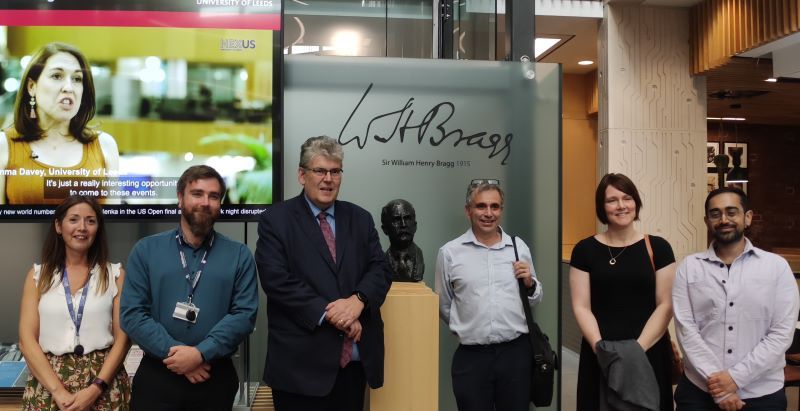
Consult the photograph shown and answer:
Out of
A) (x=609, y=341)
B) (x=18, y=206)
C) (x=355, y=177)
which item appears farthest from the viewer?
(x=355, y=177)

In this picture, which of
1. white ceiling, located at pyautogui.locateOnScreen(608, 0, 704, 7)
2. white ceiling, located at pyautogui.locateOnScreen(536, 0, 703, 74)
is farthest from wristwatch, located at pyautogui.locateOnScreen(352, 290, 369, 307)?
white ceiling, located at pyautogui.locateOnScreen(608, 0, 704, 7)

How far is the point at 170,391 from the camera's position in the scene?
2514 mm

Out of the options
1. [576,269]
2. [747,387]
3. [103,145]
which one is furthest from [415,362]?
[103,145]

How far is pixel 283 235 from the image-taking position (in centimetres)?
255

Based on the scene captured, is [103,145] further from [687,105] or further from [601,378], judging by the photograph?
[687,105]

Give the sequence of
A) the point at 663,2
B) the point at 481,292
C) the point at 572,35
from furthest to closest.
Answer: the point at 572,35, the point at 663,2, the point at 481,292

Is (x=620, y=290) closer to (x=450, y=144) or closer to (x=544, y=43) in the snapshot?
(x=450, y=144)

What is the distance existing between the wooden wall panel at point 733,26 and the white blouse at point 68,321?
18.8 ft

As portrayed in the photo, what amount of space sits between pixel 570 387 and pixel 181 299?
443 cm

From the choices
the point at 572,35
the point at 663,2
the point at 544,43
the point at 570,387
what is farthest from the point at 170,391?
the point at 544,43

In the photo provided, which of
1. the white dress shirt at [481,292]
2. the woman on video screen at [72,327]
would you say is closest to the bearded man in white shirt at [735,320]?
the white dress shirt at [481,292]

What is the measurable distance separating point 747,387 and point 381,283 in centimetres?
155

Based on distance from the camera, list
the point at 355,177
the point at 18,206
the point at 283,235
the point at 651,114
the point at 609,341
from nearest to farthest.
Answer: the point at 283,235
the point at 609,341
the point at 18,206
the point at 355,177
the point at 651,114

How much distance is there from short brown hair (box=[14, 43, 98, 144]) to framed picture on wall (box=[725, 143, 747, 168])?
12.3 meters
